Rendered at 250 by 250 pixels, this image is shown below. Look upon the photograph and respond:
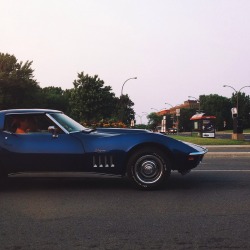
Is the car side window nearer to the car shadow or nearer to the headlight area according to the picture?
the car shadow

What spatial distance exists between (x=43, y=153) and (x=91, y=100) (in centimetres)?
5914

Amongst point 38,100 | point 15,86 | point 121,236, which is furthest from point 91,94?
point 121,236

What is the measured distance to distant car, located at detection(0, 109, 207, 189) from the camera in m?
6.52

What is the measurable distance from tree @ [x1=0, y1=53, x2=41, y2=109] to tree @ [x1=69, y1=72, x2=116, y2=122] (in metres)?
14.2

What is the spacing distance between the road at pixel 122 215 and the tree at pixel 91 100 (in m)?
58.2

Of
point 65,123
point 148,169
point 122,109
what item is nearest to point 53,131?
point 65,123

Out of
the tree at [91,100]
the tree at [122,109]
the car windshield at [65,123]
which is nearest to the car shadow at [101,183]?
the car windshield at [65,123]

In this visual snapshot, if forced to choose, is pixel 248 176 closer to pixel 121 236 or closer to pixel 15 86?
pixel 121 236

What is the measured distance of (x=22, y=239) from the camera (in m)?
3.97

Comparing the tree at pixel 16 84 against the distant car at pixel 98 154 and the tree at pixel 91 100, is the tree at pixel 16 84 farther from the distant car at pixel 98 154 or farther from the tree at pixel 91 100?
the distant car at pixel 98 154

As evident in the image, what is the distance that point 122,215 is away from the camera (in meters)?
5.00

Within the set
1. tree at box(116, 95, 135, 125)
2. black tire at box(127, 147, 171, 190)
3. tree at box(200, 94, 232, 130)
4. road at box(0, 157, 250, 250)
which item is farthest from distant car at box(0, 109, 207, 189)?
tree at box(200, 94, 232, 130)

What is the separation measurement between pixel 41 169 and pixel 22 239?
2.64 m

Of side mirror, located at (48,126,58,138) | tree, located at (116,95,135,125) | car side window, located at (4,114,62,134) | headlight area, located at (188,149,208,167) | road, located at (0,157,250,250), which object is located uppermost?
tree, located at (116,95,135,125)
